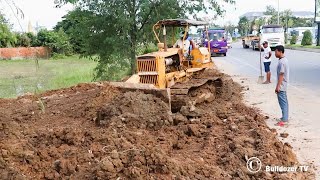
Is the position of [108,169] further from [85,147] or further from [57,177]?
[85,147]

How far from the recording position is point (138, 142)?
6.61 m

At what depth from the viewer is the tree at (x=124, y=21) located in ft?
53.8

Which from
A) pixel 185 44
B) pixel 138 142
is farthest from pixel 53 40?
pixel 138 142

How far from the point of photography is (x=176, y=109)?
31.5ft

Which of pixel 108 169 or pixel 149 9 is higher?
pixel 149 9

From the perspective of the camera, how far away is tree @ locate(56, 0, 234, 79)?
1641 cm

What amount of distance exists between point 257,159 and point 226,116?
3.19 m

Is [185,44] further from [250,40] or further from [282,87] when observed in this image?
[250,40]

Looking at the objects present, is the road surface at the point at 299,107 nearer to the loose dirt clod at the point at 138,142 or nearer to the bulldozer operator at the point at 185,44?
the loose dirt clod at the point at 138,142

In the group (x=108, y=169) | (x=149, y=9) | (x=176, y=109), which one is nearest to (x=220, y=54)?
(x=149, y=9)

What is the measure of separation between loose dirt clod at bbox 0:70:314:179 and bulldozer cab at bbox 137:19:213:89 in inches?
34.4

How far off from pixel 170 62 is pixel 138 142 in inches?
200

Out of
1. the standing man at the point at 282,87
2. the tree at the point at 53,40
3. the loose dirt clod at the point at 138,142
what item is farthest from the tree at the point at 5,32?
the tree at the point at 53,40

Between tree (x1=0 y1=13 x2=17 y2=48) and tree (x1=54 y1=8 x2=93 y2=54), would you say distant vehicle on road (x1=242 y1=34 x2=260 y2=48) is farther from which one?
tree (x1=0 y1=13 x2=17 y2=48)
